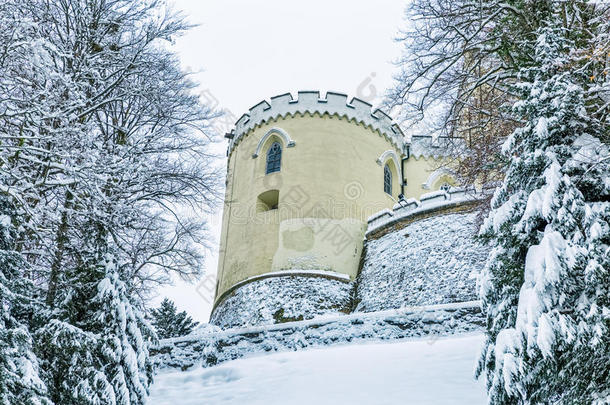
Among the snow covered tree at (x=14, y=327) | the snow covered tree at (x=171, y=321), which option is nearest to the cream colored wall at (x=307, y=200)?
the snow covered tree at (x=171, y=321)

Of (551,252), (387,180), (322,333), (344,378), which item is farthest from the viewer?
(387,180)

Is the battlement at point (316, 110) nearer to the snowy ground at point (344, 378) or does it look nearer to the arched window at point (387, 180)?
the arched window at point (387, 180)

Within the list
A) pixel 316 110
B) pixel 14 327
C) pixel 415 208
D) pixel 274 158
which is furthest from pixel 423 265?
pixel 14 327

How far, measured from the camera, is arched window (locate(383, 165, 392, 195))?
19234 mm

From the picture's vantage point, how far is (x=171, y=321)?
2020 cm

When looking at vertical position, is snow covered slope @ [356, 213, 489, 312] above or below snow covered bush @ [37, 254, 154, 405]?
above

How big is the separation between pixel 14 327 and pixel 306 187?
11.1 m

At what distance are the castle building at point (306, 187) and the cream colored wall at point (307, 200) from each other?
0.09 feet

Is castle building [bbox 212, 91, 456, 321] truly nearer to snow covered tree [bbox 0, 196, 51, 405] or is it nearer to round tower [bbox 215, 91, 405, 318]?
round tower [bbox 215, 91, 405, 318]

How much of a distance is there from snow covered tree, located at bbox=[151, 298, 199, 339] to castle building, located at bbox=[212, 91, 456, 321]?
2.42m

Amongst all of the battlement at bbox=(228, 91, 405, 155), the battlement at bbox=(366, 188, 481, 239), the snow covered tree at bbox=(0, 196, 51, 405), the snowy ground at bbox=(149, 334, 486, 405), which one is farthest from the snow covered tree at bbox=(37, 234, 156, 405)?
the battlement at bbox=(228, 91, 405, 155)

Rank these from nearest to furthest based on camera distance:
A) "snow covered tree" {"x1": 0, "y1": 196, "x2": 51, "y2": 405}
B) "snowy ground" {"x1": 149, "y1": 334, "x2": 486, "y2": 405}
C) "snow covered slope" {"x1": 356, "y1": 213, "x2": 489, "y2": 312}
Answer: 1. "snow covered tree" {"x1": 0, "y1": 196, "x2": 51, "y2": 405}
2. "snowy ground" {"x1": 149, "y1": 334, "x2": 486, "y2": 405}
3. "snow covered slope" {"x1": 356, "y1": 213, "x2": 489, "y2": 312}

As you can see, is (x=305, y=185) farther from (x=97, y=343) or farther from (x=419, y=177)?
(x=97, y=343)

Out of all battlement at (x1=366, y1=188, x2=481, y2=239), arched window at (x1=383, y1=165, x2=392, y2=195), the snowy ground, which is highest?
arched window at (x1=383, y1=165, x2=392, y2=195)
